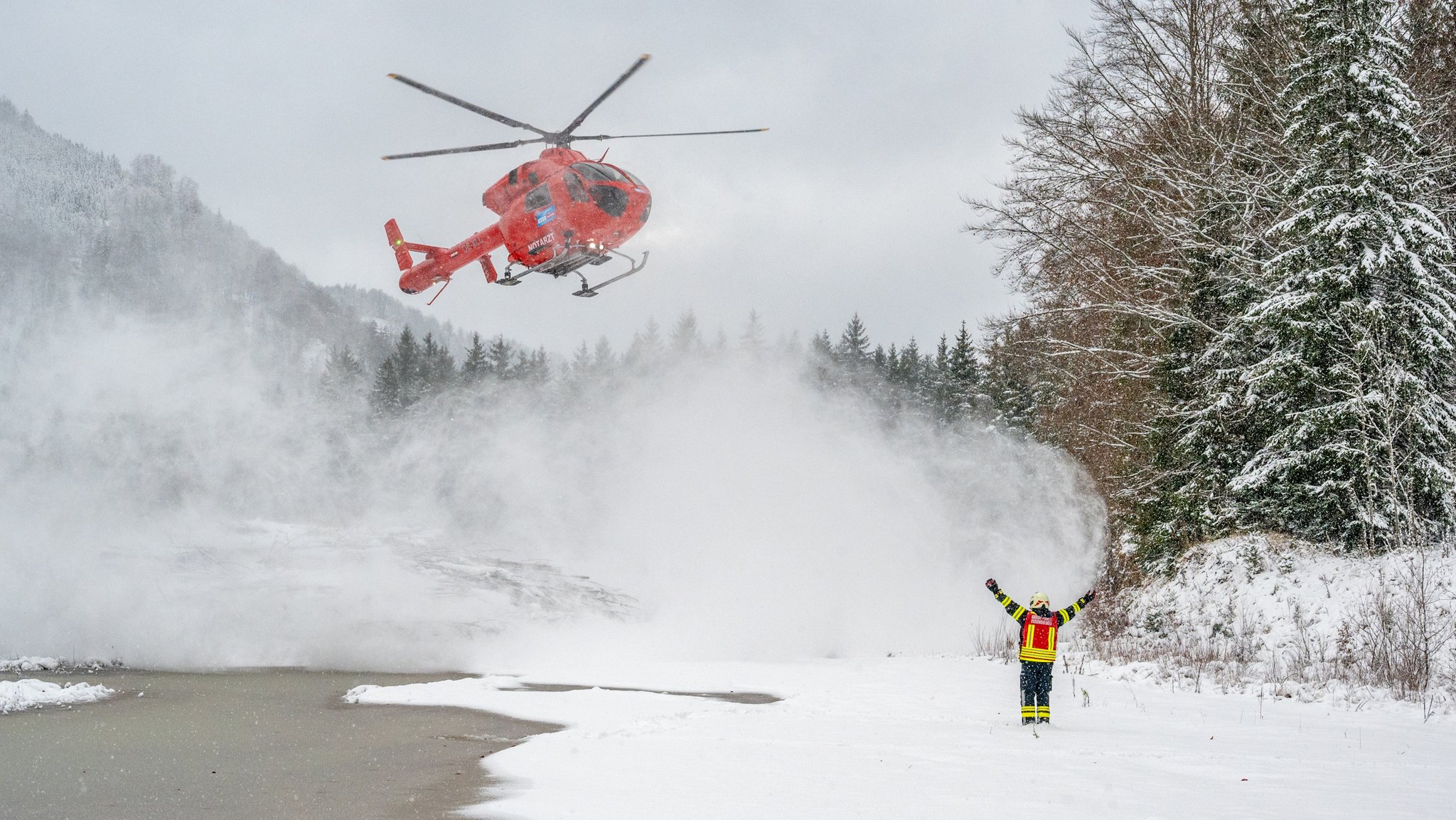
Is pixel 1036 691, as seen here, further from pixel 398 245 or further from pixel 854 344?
pixel 854 344

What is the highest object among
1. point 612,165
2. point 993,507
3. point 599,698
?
point 612,165

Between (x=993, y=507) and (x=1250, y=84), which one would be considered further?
(x=993, y=507)

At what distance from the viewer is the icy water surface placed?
6426 mm

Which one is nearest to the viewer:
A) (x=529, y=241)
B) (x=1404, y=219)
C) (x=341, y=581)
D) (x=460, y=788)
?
(x=460, y=788)

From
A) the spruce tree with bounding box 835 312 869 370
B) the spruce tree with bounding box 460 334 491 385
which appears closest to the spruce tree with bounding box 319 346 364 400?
the spruce tree with bounding box 460 334 491 385

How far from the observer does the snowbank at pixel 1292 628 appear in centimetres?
1038

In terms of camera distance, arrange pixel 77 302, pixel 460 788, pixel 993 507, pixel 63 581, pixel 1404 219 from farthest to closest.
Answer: pixel 993 507 → pixel 77 302 → pixel 63 581 → pixel 1404 219 → pixel 460 788

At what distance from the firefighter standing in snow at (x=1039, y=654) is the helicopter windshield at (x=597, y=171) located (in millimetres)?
9821

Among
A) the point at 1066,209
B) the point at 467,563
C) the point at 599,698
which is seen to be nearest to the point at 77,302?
the point at 467,563

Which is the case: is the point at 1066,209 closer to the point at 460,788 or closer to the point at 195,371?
the point at 460,788

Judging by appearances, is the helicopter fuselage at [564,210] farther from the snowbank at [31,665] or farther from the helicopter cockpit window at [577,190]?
the snowbank at [31,665]

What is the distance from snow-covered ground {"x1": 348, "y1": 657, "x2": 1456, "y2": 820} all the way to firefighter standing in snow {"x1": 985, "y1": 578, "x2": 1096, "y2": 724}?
0.27 m

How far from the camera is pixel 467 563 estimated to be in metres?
23.2

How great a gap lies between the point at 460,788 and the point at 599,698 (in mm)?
5162
